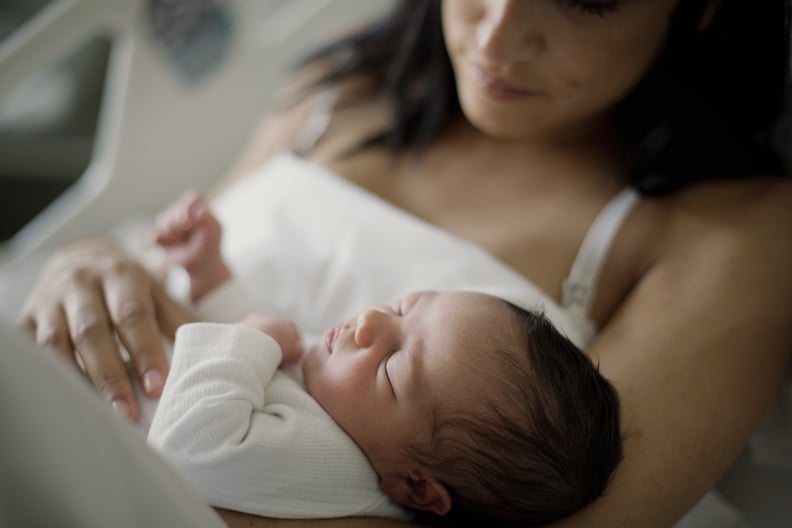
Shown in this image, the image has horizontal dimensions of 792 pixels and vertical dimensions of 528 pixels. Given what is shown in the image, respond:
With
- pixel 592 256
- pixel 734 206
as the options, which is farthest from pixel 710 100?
pixel 592 256

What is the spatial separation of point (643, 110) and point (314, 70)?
612mm

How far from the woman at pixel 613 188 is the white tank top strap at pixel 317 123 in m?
0.02

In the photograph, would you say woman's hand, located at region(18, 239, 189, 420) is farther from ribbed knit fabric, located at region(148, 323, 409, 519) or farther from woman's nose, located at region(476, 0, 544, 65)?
woman's nose, located at region(476, 0, 544, 65)

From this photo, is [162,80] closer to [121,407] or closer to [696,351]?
[121,407]

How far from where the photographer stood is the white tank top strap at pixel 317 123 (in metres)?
1.38

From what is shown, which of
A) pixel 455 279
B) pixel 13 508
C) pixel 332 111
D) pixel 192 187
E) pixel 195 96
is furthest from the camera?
pixel 192 187

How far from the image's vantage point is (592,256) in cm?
110

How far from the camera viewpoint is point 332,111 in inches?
54.9

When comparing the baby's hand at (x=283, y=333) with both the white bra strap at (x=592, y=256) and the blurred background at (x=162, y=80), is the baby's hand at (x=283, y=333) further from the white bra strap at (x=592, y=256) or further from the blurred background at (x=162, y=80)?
the blurred background at (x=162, y=80)

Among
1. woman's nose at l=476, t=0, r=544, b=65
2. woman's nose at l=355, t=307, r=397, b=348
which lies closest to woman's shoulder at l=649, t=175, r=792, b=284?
woman's nose at l=476, t=0, r=544, b=65

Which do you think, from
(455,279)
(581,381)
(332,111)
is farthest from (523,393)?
(332,111)

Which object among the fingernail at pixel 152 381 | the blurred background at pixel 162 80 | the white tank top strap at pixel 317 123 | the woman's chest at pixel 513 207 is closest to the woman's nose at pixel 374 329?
the fingernail at pixel 152 381

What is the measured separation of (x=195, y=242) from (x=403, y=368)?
1.26 ft

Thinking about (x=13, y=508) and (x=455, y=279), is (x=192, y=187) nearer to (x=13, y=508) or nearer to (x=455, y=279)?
(x=455, y=279)
